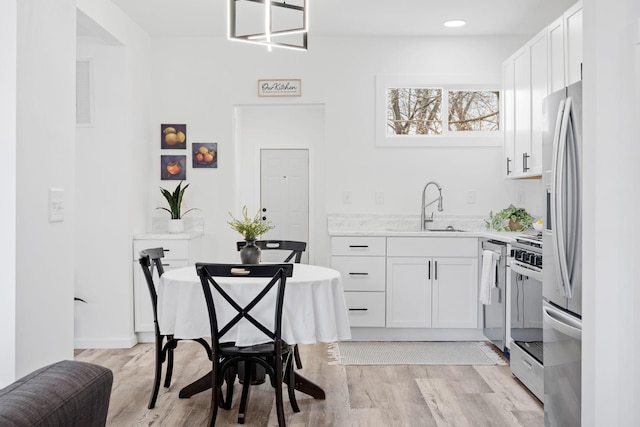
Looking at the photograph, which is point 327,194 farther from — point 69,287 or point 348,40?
point 69,287

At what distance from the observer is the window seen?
5.21 metres

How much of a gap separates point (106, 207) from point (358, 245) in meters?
2.02

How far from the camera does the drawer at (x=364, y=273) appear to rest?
4.70 metres

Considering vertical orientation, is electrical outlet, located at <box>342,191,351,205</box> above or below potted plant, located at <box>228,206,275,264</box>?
above

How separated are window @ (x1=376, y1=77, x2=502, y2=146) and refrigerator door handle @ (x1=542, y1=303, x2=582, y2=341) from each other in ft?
9.03

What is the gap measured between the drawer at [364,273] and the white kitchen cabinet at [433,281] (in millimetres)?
73

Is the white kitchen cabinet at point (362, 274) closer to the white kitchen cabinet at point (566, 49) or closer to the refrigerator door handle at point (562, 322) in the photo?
the white kitchen cabinet at point (566, 49)

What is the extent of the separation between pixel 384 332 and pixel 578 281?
8.50ft

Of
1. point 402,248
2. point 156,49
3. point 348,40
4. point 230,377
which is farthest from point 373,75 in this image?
point 230,377

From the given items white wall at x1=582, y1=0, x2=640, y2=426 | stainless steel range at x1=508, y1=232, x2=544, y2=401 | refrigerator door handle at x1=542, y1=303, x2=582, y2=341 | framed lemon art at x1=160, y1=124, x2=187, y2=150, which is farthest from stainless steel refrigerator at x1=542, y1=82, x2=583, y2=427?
framed lemon art at x1=160, y1=124, x2=187, y2=150

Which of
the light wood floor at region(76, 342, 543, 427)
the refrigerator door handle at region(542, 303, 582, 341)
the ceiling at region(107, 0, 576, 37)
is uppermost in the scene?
the ceiling at region(107, 0, 576, 37)

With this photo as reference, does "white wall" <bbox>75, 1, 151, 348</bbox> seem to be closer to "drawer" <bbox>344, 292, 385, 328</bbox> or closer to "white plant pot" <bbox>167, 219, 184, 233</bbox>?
"white plant pot" <bbox>167, 219, 184, 233</bbox>

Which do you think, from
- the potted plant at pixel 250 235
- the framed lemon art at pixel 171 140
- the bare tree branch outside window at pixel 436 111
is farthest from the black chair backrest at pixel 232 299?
the bare tree branch outside window at pixel 436 111

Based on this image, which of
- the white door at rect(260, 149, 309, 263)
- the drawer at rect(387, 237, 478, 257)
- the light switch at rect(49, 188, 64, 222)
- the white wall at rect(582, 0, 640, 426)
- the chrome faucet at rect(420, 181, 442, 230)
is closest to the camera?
the light switch at rect(49, 188, 64, 222)
